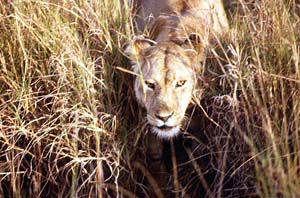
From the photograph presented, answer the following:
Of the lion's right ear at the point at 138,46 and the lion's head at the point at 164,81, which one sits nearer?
the lion's head at the point at 164,81

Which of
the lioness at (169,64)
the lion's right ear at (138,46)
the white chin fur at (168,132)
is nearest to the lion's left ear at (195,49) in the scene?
the lioness at (169,64)

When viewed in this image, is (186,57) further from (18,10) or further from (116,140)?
(18,10)

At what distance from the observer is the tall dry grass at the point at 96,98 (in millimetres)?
3477

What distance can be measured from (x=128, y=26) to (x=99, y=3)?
1.08 ft

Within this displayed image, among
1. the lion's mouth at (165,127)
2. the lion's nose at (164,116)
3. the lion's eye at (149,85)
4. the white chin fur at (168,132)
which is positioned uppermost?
the lion's eye at (149,85)

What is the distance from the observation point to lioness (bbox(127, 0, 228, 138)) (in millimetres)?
3455

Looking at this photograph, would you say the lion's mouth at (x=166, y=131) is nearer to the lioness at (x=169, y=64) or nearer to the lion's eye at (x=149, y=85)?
the lioness at (x=169, y=64)

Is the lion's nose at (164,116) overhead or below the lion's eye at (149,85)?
below

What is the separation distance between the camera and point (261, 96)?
3.52 meters

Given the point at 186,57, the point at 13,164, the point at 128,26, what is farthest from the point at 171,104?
the point at 13,164

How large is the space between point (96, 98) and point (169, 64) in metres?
0.43

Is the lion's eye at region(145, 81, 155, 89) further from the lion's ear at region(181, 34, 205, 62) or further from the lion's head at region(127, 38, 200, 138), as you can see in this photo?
the lion's ear at region(181, 34, 205, 62)

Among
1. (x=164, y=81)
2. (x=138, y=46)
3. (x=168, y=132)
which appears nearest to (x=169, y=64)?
(x=164, y=81)

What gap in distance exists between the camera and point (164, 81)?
3498 mm
